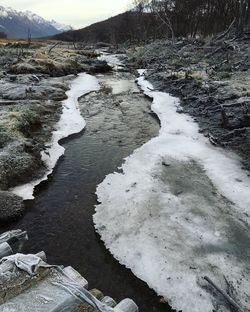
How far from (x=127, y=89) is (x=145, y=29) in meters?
66.7

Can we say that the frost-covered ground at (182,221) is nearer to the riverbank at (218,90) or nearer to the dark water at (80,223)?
the dark water at (80,223)

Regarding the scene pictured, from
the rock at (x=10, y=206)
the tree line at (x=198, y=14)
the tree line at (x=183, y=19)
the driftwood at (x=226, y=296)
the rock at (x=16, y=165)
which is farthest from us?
the tree line at (x=198, y=14)

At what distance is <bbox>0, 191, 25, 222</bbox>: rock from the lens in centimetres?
927

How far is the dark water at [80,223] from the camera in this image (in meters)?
7.09

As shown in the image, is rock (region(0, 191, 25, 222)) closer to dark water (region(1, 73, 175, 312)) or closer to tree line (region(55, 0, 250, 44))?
dark water (region(1, 73, 175, 312))

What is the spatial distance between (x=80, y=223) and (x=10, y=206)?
2.02m

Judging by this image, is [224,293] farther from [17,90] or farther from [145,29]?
[145,29]

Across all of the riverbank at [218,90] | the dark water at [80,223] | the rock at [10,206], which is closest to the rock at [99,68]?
the riverbank at [218,90]

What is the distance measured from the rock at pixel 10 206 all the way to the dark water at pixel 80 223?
24cm

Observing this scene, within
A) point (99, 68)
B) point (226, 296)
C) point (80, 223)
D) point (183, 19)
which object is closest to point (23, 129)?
point (80, 223)

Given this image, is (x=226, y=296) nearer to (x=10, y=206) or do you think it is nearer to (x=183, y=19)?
(x=10, y=206)

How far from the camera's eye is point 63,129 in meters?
16.6

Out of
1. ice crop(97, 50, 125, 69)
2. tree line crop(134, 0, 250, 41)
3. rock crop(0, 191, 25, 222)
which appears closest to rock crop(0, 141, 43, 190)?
rock crop(0, 191, 25, 222)

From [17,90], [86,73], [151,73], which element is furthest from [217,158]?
[86,73]
